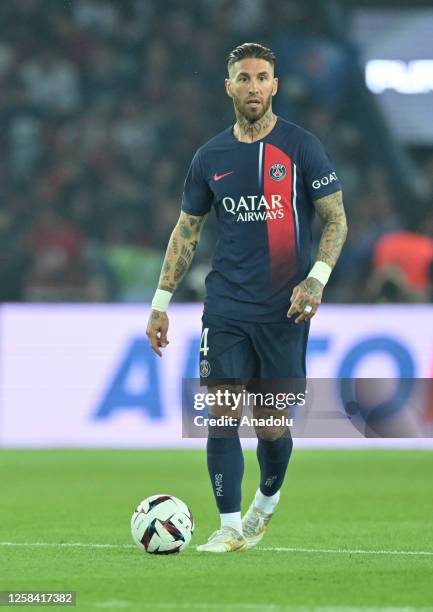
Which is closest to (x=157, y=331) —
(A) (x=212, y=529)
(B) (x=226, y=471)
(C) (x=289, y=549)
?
(B) (x=226, y=471)

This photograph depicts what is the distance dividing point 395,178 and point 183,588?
504 inches

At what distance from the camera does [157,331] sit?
6.64 metres

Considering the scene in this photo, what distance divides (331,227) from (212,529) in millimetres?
1865

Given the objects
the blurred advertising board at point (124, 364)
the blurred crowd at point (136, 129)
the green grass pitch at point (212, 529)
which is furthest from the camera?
the blurred crowd at point (136, 129)

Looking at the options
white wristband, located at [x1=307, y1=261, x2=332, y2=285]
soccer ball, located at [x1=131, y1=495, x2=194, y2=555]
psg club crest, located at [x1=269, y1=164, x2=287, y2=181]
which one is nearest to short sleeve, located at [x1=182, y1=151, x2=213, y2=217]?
psg club crest, located at [x1=269, y1=164, x2=287, y2=181]

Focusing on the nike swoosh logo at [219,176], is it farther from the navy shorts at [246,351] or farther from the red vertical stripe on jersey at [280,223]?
the navy shorts at [246,351]

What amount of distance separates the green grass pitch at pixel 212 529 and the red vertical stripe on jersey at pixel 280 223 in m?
1.23

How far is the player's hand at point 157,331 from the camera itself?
6625 millimetres

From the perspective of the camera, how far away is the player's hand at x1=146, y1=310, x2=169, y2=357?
6.62m

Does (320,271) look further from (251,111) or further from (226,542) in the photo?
(226,542)

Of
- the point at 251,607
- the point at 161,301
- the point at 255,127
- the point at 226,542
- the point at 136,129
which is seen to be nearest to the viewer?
the point at 251,607

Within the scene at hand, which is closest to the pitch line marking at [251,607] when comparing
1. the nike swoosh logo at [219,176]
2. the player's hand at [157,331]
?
the player's hand at [157,331]

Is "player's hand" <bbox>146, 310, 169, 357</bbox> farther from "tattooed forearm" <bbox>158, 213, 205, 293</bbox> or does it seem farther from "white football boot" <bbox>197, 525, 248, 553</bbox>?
"white football boot" <bbox>197, 525, 248, 553</bbox>

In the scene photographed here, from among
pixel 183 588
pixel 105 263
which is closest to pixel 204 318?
pixel 183 588
